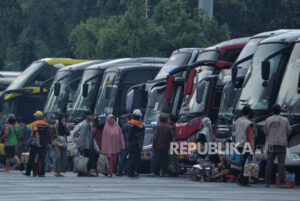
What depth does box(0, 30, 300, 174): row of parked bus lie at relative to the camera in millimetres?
21094

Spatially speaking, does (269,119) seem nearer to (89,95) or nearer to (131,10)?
(89,95)

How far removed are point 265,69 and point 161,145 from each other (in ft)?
14.4

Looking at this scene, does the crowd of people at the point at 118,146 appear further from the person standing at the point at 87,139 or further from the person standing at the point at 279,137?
the person standing at the point at 279,137

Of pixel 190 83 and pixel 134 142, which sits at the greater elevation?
pixel 190 83

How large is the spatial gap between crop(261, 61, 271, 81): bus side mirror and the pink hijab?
5.03 meters

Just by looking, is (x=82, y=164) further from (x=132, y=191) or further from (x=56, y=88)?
(x=56, y=88)

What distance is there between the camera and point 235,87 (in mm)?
23016

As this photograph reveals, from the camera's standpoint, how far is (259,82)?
2156 cm

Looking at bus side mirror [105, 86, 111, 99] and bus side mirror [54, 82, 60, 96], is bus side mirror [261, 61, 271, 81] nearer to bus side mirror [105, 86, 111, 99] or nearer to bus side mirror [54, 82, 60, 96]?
bus side mirror [105, 86, 111, 99]

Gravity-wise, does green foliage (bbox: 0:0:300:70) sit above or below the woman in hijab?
above

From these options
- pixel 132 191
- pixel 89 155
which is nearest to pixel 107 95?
pixel 89 155

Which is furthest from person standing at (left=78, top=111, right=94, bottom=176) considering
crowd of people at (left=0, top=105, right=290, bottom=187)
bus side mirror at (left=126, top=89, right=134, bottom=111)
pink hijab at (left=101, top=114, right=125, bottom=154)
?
bus side mirror at (left=126, top=89, right=134, bottom=111)

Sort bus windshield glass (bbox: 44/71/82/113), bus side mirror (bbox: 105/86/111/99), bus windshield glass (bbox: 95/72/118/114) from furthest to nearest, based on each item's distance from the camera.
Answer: bus windshield glass (bbox: 44/71/82/113), bus side mirror (bbox: 105/86/111/99), bus windshield glass (bbox: 95/72/118/114)

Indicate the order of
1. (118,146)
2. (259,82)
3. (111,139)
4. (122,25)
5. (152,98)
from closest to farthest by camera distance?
(259,82)
(111,139)
(118,146)
(152,98)
(122,25)
